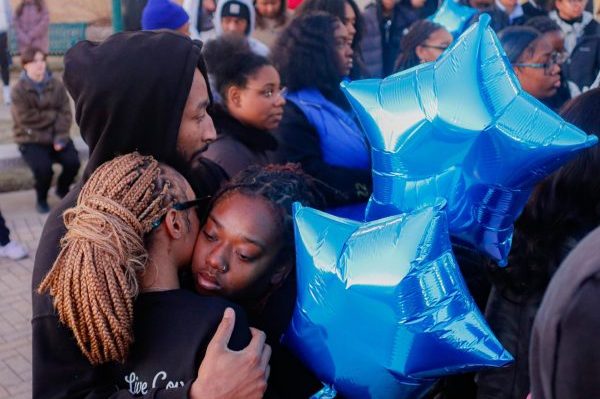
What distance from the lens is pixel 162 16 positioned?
14.7ft

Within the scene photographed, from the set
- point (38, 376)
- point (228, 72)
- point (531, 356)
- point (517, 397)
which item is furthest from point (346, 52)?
point (531, 356)

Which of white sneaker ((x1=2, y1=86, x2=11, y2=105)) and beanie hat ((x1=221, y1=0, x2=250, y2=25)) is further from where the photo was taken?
white sneaker ((x1=2, y1=86, x2=11, y2=105))

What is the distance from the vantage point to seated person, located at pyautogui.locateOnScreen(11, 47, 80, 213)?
609 cm

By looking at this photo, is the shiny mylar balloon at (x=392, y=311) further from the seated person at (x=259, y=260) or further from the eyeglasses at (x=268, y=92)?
the eyeglasses at (x=268, y=92)

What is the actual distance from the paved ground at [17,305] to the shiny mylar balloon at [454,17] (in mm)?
3433

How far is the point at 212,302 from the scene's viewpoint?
4.82 ft

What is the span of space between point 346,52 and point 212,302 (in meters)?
2.38

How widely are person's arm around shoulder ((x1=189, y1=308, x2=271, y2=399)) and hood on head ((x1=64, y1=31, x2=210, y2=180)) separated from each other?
1.77 ft

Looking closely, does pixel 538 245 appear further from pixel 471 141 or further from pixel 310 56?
pixel 310 56

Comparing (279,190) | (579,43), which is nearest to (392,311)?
(279,190)

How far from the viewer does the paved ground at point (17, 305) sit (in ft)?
12.5

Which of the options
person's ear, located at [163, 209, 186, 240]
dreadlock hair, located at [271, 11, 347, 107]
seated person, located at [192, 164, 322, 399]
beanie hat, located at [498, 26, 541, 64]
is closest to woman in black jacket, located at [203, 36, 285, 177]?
dreadlock hair, located at [271, 11, 347, 107]

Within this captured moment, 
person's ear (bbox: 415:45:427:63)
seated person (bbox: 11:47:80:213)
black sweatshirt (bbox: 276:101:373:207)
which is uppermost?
person's ear (bbox: 415:45:427:63)

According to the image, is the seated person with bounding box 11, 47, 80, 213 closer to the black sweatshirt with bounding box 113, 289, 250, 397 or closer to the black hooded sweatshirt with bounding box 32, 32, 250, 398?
the black hooded sweatshirt with bounding box 32, 32, 250, 398
